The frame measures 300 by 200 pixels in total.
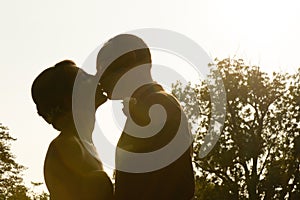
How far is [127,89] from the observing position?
351 centimetres

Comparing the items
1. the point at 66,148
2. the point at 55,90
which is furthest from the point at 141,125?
the point at 55,90

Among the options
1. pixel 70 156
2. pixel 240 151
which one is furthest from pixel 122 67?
pixel 240 151

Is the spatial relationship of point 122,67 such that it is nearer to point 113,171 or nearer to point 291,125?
point 113,171

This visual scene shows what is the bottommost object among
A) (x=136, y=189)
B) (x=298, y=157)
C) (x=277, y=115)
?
(x=136, y=189)

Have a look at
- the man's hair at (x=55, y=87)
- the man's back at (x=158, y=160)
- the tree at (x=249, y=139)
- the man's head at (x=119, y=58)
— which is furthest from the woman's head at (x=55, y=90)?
the tree at (x=249, y=139)

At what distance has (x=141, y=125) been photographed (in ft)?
11.4

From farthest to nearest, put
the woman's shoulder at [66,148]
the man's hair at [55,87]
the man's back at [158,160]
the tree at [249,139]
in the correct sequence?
1. the tree at [249,139]
2. the man's hair at [55,87]
3. the woman's shoulder at [66,148]
4. the man's back at [158,160]

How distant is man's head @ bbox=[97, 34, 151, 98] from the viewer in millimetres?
3506

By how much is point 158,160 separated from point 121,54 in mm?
622

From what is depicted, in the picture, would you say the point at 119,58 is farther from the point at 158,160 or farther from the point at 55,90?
the point at 158,160

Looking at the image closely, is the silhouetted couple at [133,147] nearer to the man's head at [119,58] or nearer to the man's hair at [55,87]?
the man's head at [119,58]

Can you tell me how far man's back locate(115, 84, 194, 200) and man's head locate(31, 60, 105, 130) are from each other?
1.34 ft

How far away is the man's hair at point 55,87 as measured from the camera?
3715 millimetres

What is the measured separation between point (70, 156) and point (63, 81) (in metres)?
0.45
